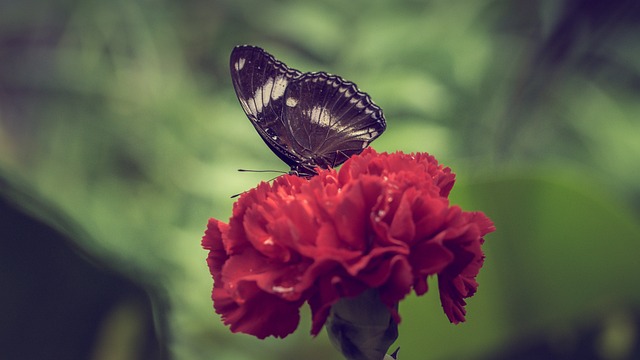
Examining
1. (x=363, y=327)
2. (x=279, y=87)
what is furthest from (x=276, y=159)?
(x=363, y=327)

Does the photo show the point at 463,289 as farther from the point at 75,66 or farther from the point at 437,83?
the point at 75,66

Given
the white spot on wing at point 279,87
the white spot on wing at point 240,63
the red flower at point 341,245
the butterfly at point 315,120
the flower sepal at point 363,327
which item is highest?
the white spot on wing at point 240,63

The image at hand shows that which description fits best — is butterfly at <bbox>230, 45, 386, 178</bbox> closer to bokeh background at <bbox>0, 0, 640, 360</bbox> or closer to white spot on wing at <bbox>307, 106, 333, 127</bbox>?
white spot on wing at <bbox>307, 106, 333, 127</bbox>

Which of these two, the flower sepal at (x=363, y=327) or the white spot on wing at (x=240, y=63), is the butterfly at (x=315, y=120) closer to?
the white spot on wing at (x=240, y=63)

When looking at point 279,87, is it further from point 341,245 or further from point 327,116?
point 341,245

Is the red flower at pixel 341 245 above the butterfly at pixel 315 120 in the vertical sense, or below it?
below

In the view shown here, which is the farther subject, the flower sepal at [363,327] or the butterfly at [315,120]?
the butterfly at [315,120]

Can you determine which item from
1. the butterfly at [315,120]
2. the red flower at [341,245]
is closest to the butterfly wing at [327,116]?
the butterfly at [315,120]

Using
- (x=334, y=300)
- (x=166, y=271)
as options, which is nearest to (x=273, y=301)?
(x=334, y=300)
